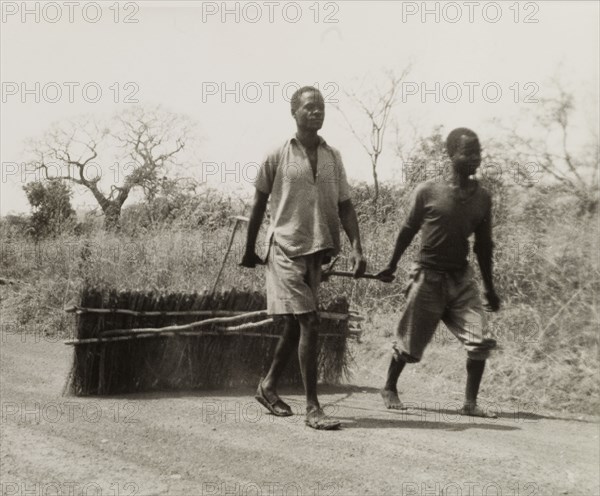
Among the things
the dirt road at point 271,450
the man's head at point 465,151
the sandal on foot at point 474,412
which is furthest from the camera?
the sandal on foot at point 474,412

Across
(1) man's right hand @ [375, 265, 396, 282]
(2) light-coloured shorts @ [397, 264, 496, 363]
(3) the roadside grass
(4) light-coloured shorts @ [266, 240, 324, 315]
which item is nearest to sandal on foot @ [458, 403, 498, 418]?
(2) light-coloured shorts @ [397, 264, 496, 363]

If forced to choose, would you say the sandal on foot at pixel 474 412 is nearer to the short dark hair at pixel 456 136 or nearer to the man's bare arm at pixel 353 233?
the man's bare arm at pixel 353 233

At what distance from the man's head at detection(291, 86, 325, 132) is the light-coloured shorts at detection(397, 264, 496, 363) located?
1199 millimetres

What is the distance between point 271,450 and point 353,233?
4.81ft

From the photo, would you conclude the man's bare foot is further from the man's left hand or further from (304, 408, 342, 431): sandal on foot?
the man's left hand

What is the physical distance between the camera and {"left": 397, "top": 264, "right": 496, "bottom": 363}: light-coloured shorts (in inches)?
182

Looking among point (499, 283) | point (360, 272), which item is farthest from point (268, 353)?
point (499, 283)

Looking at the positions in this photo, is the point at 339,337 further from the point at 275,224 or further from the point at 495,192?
the point at 495,192

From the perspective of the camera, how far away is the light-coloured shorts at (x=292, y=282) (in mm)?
4172

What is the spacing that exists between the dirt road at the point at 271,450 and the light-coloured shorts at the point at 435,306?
489mm

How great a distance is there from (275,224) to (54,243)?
29.6ft

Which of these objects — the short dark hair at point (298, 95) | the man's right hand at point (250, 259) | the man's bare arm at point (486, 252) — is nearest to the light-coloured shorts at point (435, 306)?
the man's bare arm at point (486, 252)

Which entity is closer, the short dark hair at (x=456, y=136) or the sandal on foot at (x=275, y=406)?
the sandal on foot at (x=275, y=406)

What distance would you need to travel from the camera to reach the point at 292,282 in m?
4.18
